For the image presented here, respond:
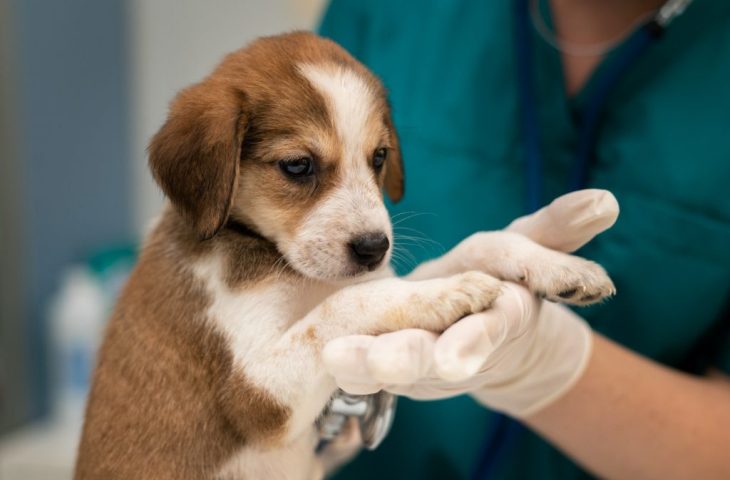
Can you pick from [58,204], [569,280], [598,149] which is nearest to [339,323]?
[569,280]

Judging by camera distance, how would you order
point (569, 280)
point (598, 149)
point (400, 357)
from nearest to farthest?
point (400, 357) < point (569, 280) < point (598, 149)

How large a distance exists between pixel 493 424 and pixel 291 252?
759 millimetres

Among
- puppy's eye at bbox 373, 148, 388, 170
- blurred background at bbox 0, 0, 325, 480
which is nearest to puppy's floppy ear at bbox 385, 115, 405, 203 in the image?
puppy's eye at bbox 373, 148, 388, 170

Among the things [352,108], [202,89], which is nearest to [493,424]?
[352,108]

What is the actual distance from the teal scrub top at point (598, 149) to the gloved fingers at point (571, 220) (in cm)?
24

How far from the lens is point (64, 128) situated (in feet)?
9.10

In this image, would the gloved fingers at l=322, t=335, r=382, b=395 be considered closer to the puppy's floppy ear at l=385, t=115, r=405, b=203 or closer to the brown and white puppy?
the brown and white puppy

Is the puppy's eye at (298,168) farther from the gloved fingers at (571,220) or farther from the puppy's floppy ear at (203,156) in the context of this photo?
the gloved fingers at (571,220)

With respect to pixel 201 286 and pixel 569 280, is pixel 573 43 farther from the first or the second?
pixel 201 286

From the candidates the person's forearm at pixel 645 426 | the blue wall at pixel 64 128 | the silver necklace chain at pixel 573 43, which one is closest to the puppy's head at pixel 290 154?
the silver necklace chain at pixel 573 43

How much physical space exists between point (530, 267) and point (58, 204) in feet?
7.45

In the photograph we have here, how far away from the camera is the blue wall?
2615mm

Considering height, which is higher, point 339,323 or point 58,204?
point 339,323

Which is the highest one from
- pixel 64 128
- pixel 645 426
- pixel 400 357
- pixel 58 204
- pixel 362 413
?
pixel 400 357
